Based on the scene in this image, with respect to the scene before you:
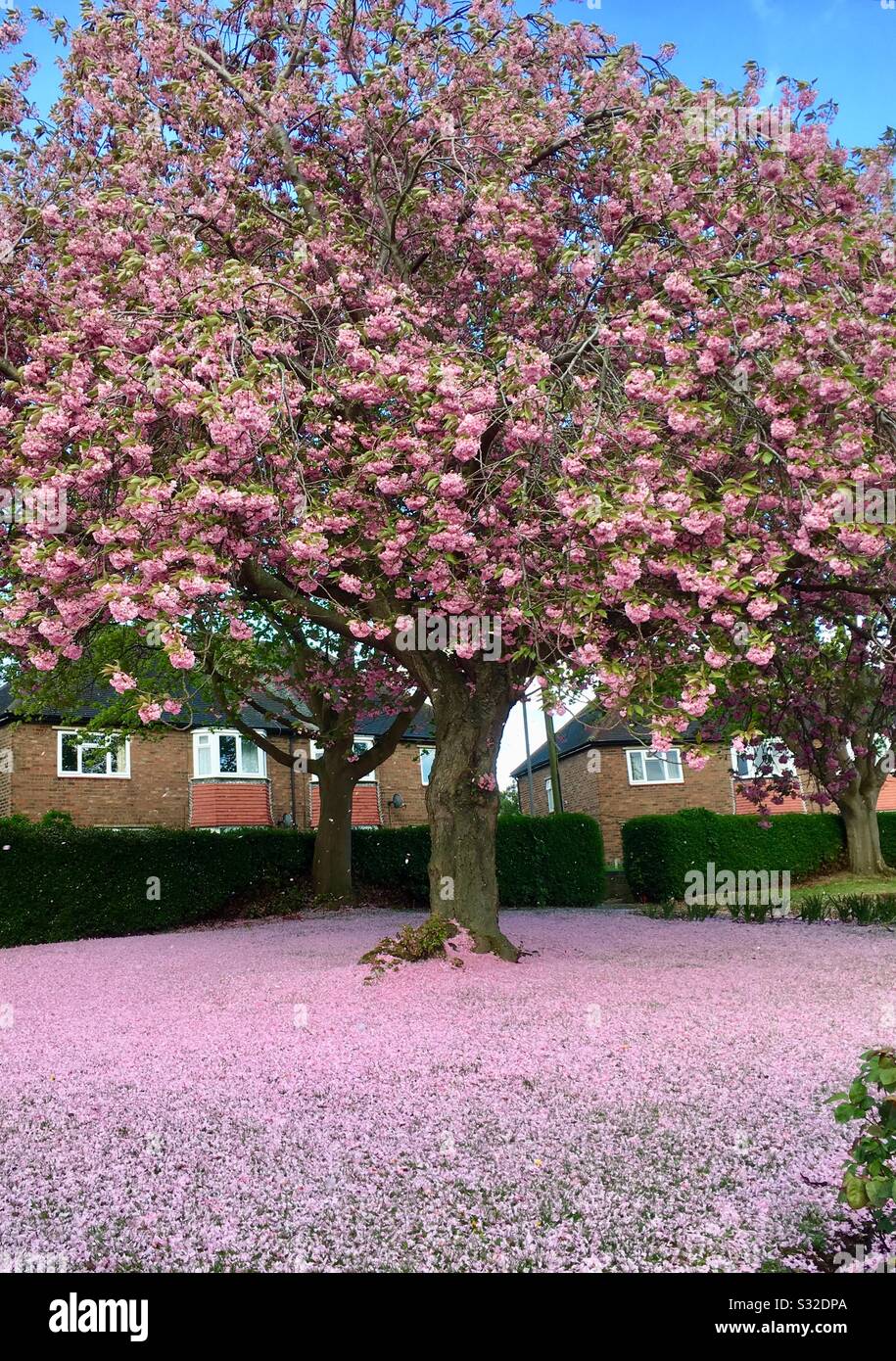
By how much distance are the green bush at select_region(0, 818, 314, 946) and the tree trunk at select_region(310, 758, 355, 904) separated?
771mm

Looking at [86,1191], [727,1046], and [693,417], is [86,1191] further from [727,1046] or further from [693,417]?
[693,417]

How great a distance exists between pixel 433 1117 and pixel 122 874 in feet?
46.7

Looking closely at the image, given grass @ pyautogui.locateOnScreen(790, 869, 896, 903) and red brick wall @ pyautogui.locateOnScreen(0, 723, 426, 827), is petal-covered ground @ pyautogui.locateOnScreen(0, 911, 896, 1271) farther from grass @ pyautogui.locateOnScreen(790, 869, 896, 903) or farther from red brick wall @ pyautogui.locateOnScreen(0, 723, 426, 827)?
red brick wall @ pyautogui.locateOnScreen(0, 723, 426, 827)

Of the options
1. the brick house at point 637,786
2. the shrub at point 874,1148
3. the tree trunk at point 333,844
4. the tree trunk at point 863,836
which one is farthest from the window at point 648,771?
the shrub at point 874,1148

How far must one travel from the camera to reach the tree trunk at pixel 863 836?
89.6 ft

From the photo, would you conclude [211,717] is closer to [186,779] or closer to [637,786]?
[186,779]

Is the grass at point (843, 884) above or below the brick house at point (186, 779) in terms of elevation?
below

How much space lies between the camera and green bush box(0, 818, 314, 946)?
17.0 m

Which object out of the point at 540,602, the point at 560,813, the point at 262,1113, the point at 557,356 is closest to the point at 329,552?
the point at 540,602

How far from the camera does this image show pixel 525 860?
77.6 ft

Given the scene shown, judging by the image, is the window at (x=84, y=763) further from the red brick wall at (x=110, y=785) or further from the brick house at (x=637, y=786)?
the brick house at (x=637, y=786)

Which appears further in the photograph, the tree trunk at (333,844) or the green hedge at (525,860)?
the green hedge at (525,860)

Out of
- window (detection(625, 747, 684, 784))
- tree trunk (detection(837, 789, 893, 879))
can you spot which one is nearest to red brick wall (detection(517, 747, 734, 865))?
window (detection(625, 747, 684, 784))

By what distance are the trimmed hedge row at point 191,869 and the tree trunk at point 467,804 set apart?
9.46 metres
